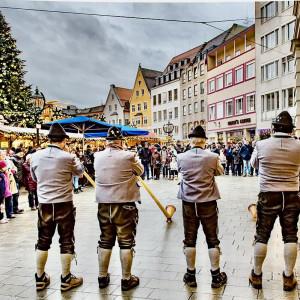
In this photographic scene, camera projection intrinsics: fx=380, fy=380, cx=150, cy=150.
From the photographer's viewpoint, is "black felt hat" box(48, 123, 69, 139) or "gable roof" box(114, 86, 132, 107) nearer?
"black felt hat" box(48, 123, 69, 139)

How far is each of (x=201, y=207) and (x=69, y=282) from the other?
1.77m

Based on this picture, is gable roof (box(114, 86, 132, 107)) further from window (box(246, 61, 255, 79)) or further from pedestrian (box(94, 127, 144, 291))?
pedestrian (box(94, 127, 144, 291))

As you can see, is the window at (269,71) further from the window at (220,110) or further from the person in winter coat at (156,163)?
the person in winter coat at (156,163)

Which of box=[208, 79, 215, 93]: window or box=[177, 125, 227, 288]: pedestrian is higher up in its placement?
box=[208, 79, 215, 93]: window

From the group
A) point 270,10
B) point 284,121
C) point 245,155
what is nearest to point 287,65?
point 270,10

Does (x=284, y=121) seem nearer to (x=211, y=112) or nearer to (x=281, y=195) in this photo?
(x=281, y=195)

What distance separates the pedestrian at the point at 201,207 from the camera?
4.43 meters

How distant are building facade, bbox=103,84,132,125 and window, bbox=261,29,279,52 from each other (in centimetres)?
3976

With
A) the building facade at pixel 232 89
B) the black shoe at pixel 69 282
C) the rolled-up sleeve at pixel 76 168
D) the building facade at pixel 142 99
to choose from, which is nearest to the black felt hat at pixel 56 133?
the rolled-up sleeve at pixel 76 168

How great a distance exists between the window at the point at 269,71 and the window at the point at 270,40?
1.43m

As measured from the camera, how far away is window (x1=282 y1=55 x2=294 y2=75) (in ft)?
100

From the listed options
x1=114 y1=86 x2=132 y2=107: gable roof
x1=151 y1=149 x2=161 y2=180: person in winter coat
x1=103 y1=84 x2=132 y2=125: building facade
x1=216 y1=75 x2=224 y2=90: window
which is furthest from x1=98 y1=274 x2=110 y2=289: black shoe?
x1=114 y1=86 x2=132 y2=107: gable roof

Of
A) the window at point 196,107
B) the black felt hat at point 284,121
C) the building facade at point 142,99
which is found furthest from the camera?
the building facade at point 142,99

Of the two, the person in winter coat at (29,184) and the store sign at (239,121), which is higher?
the store sign at (239,121)
